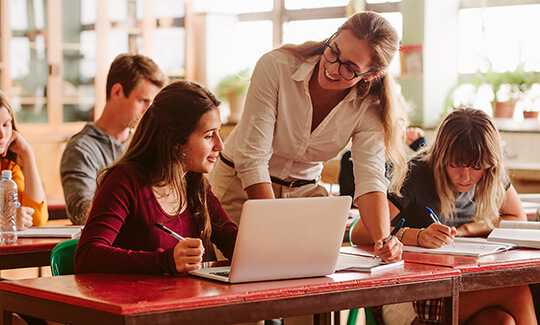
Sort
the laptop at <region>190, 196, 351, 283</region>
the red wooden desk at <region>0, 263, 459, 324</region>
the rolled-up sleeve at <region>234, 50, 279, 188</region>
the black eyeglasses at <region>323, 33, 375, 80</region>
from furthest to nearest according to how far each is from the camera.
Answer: the rolled-up sleeve at <region>234, 50, 279, 188</region>, the black eyeglasses at <region>323, 33, 375, 80</region>, the laptop at <region>190, 196, 351, 283</region>, the red wooden desk at <region>0, 263, 459, 324</region>

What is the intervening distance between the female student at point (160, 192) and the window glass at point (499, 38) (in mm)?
4083

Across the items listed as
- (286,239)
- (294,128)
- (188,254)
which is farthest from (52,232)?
(286,239)

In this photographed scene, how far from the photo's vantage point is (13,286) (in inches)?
62.2

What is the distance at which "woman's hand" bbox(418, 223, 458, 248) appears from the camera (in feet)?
7.29

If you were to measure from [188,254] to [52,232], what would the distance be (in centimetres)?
96

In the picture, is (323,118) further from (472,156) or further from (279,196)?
(472,156)

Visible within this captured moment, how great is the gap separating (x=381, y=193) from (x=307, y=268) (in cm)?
66

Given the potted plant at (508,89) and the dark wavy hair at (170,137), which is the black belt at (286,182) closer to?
the dark wavy hair at (170,137)

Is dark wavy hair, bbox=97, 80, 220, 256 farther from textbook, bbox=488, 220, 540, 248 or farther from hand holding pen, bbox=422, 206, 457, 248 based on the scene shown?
textbook, bbox=488, 220, 540, 248

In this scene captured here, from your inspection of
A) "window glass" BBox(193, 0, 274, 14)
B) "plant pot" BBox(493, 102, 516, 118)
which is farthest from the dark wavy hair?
"window glass" BBox(193, 0, 274, 14)

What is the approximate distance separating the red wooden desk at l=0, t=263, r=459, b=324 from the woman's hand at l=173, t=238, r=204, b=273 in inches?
1.2

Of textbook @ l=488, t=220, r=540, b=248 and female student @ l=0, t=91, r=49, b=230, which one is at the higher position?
female student @ l=0, t=91, r=49, b=230

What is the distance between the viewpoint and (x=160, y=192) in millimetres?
1928

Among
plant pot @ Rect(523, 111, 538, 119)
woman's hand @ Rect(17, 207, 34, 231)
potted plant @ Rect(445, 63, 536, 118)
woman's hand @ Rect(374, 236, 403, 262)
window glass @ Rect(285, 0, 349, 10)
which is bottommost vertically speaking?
woman's hand @ Rect(17, 207, 34, 231)
